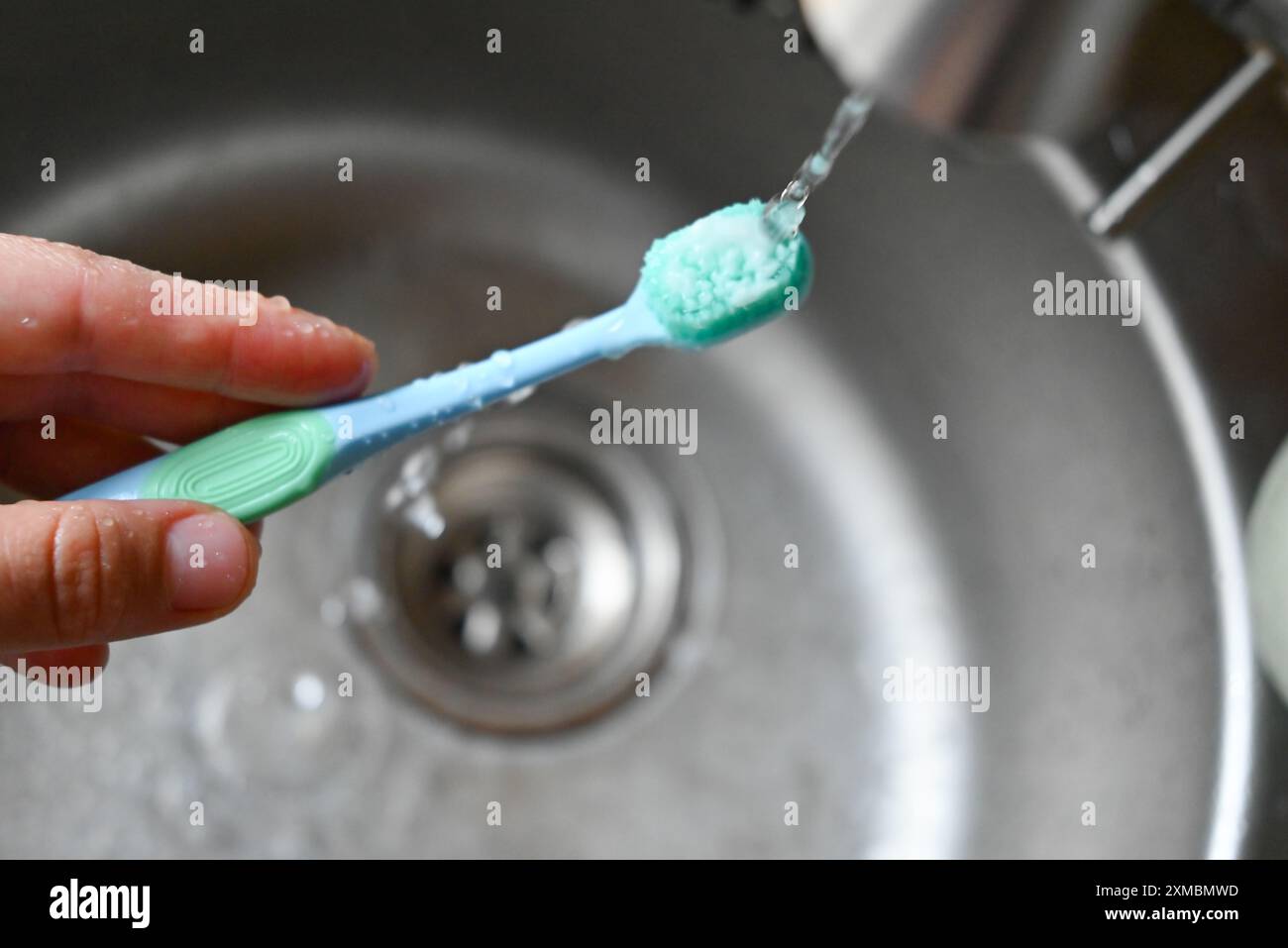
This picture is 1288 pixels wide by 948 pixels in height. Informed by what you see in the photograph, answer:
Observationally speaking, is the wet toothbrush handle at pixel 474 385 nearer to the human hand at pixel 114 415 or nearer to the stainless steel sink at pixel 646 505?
the human hand at pixel 114 415

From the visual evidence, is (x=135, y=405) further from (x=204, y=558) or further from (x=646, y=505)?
(x=646, y=505)

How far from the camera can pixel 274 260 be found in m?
0.66

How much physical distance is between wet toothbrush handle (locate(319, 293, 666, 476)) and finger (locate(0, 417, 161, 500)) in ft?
0.54

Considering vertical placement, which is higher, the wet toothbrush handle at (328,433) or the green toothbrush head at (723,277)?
the green toothbrush head at (723,277)

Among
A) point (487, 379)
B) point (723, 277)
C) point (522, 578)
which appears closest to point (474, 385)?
point (487, 379)

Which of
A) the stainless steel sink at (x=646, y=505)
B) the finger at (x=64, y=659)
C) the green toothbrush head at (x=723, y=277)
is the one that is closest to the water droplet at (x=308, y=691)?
the stainless steel sink at (x=646, y=505)

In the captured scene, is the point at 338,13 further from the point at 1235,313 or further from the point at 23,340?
the point at 1235,313

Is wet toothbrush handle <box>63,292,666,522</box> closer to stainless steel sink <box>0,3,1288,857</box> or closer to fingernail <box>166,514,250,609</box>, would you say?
fingernail <box>166,514,250,609</box>

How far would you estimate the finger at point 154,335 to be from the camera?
49cm

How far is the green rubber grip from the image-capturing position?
1.48 feet

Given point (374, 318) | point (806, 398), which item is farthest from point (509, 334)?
point (806, 398)

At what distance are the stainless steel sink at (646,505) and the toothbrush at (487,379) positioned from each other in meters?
0.19

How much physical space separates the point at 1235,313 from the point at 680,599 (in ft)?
1.09

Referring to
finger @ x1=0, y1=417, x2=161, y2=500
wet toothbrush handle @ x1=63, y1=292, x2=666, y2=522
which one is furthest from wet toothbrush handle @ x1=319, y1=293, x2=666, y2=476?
finger @ x1=0, y1=417, x2=161, y2=500
